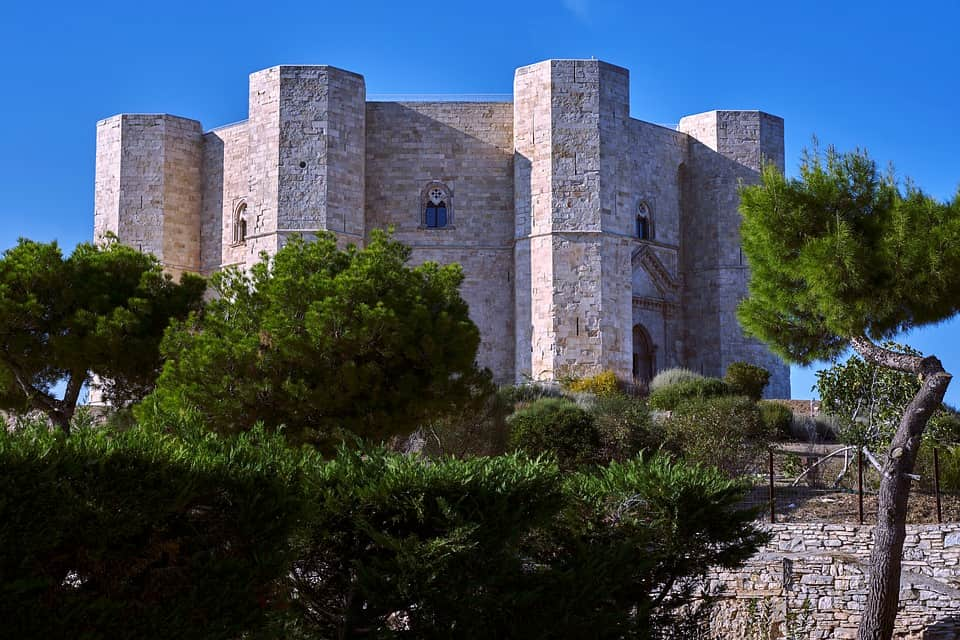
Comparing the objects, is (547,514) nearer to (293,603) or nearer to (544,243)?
(293,603)

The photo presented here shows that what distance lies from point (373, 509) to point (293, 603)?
0.85 metres

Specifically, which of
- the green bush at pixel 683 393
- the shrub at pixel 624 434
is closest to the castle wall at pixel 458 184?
the green bush at pixel 683 393

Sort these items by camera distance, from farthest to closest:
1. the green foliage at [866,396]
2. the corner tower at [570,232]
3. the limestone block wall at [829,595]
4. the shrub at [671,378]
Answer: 1. the corner tower at [570,232]
2. the shrub at [671,378]
3. the green foliage at [866,396]
4. the limestone block wall at [829,595]

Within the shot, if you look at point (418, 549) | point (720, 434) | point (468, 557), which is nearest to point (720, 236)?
point (720, 434)

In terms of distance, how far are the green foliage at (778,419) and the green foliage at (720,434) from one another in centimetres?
70

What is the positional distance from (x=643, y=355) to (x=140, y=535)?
79.9ft

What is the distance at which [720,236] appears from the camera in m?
30.8

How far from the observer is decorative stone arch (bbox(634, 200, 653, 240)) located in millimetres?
29922

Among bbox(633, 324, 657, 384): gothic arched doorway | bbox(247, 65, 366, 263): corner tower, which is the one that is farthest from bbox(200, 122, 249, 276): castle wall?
bbox(633, 324, 657, 384): gothic arched doorway

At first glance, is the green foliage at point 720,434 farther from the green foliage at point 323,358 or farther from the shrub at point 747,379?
the shrub at point 747,379

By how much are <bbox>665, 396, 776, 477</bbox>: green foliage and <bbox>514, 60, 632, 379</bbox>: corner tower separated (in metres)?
6.53

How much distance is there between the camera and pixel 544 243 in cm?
2778

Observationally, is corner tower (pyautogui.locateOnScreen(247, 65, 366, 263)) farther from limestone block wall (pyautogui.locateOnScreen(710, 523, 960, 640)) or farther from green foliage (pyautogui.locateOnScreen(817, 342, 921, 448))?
limestone block wall (pyautogui.locateOnScreen(710, 523, 960, 640))

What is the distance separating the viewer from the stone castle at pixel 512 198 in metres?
27.6
